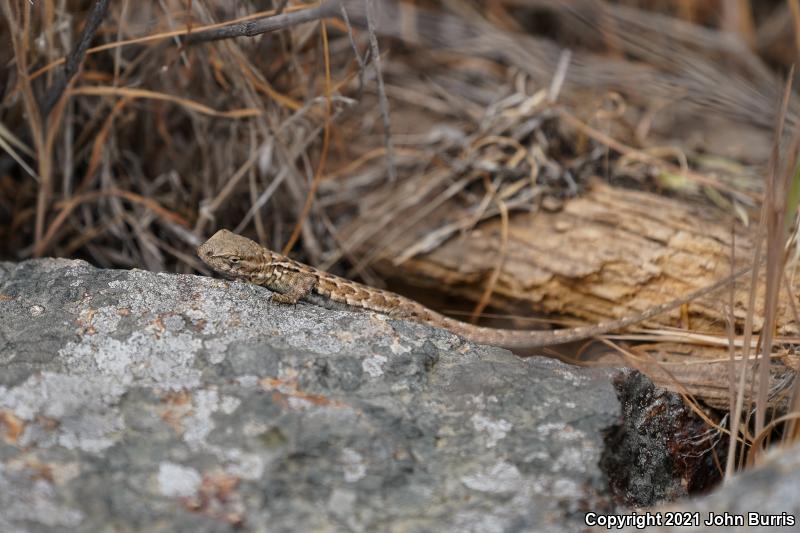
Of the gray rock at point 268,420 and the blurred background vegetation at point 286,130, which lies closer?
the gray rock at point 268,420

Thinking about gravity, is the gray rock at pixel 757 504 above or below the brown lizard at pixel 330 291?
above

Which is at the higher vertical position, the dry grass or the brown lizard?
the dry grass

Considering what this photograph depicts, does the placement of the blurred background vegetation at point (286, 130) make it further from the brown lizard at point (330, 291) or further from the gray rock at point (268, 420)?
the gray rock at point (268, 420)

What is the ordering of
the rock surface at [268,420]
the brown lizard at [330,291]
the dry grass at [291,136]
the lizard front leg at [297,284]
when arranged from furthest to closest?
the dry grass at [291,136] < the brown lizard at [330,291] < the lizard front leg at [297,284] < the rock surface at [268,420]

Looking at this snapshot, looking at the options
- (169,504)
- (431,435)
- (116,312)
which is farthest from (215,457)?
(116,312)

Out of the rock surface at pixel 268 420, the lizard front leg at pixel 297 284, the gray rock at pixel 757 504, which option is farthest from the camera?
the lizard front leg at pixel 297 284

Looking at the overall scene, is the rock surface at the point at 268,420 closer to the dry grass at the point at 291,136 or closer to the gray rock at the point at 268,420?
the gray rock at the point at 268,420

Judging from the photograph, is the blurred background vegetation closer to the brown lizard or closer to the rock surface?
the brown lizard

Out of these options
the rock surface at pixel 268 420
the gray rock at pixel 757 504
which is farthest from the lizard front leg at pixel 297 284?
the gray rock at pixel 757 504

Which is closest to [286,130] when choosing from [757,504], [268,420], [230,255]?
[230,255]

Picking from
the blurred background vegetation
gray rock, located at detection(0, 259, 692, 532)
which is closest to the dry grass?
the blurred background vegetation
